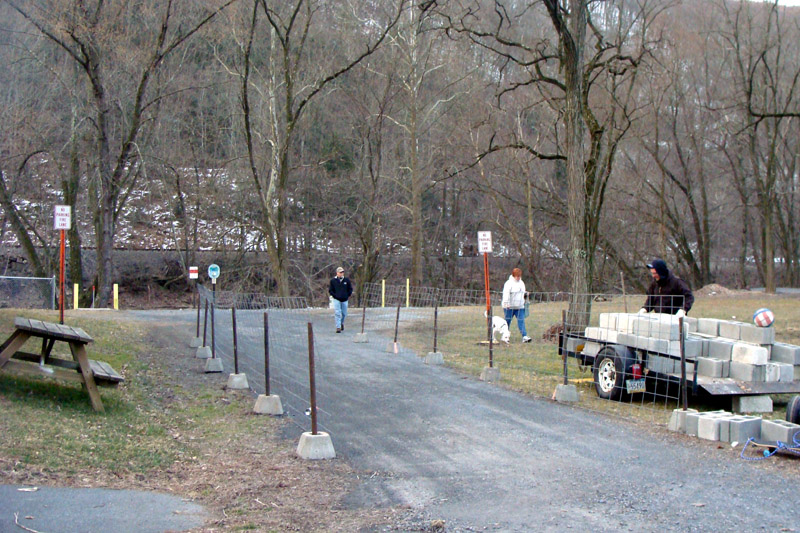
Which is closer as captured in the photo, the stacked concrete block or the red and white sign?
the stacked concrete block

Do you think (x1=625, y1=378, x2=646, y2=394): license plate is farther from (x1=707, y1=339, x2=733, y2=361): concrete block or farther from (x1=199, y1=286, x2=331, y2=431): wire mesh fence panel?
(x1=199, y1=286, x2=331, y2=431): wire mesh fence panel

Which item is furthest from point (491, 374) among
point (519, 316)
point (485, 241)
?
point (485, 241)

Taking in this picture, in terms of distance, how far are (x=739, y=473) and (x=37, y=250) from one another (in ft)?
136

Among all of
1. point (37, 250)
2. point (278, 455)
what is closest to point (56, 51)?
point (37, 250)

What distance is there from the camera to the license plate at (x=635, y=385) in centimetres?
1055

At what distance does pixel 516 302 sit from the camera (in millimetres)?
16688

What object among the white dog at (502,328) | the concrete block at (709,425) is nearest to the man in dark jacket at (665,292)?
the concrete block at (709,425)

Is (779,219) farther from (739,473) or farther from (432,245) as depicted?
(739,473)

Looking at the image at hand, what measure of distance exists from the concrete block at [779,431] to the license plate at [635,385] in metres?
2.44

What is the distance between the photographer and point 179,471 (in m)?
7.23

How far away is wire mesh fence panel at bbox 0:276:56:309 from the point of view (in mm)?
25953

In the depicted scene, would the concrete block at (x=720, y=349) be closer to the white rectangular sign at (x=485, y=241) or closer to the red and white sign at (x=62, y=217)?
the white rectangular sign at (x=485, y=241)

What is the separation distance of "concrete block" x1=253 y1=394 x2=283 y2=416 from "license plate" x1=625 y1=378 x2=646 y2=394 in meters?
4.75

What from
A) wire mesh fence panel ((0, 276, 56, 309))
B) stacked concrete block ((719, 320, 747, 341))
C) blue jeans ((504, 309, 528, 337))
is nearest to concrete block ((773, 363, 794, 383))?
stacked concrete block ((719, 320, 747, 341))
